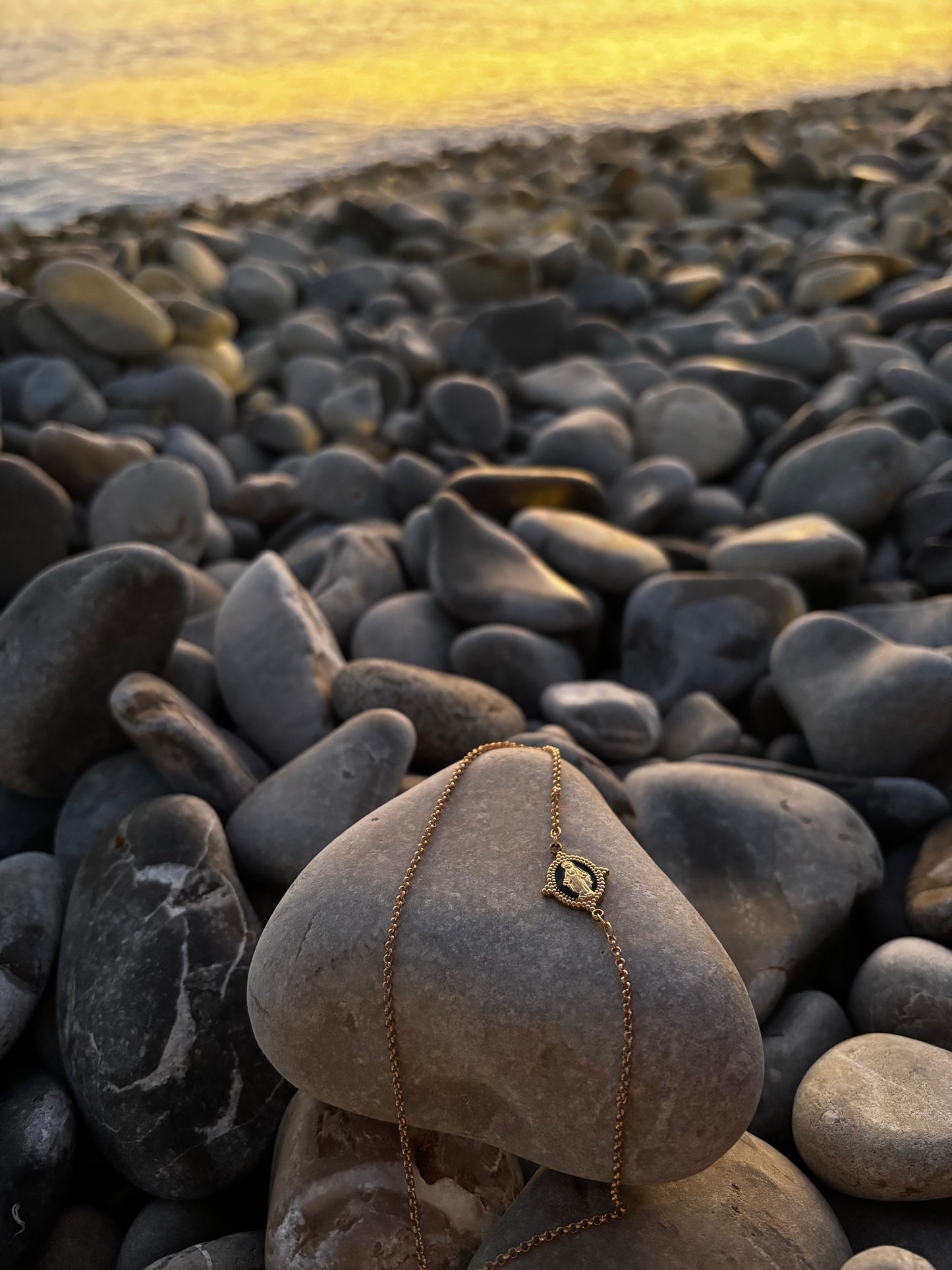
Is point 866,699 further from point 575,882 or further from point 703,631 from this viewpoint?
point 575,882

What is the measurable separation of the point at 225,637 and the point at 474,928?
49.1 inches

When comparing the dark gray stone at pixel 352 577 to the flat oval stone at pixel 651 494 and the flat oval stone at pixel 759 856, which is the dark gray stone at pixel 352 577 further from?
the flat oval stone at pixel 759 856

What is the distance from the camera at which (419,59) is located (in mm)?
10133

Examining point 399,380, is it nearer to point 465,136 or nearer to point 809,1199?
point 809,1199

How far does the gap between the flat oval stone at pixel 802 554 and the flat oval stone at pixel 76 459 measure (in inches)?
78.0

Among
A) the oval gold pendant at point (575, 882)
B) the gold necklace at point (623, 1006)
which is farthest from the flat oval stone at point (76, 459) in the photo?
the oval gold pendant at point (575, 882)

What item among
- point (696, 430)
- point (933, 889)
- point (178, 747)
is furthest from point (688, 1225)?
point (696, 430)

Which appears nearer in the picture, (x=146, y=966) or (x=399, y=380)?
(x=146, y=966)

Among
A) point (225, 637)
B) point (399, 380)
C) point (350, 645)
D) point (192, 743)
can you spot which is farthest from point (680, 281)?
point (192, 743)

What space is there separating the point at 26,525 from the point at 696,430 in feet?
8.01

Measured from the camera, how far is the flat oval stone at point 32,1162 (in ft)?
5.18

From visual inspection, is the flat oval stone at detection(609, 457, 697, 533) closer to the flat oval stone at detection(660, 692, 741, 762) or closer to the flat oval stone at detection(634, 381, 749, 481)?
the flat oval stone at detection(634, 381, 749, 481)

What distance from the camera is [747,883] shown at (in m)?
2.00

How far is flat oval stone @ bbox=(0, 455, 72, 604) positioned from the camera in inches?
111
